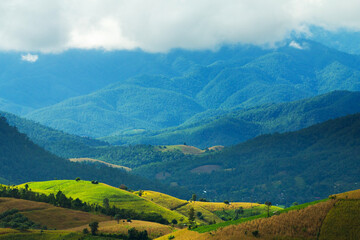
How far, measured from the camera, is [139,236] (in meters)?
183

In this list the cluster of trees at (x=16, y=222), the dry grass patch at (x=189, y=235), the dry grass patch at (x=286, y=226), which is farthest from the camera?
the cluster of trees at (x=16, y=222)

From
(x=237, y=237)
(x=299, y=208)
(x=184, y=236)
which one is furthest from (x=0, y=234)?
(x=299, y=208)

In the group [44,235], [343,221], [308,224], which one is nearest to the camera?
[343,221]

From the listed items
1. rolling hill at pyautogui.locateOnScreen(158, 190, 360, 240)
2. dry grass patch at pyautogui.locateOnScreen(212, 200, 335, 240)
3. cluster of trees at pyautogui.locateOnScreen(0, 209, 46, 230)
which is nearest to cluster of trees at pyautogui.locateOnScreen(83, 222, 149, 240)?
cluster of trees at pyautogui.locateOnScreen(0, 209, 46, 230)

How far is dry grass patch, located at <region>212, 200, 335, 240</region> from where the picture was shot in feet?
451

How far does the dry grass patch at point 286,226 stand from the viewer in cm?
13750

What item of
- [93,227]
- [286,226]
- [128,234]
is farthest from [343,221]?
[93,227]

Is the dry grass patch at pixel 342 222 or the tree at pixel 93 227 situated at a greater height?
the tree at pixel 93 227

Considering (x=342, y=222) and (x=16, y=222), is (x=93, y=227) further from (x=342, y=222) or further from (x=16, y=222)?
(x=342, y=222)

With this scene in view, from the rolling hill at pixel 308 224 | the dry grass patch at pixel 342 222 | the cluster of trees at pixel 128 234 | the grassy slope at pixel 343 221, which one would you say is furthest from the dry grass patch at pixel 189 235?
the grassy slope at pixel 343 221

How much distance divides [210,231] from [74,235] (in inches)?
1744

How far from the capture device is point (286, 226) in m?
141

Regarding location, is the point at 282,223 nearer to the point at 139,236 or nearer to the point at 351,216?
the point at 351,216

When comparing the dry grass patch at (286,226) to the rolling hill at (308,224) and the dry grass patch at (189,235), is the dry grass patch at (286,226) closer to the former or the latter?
the rolling hill at (308,224)
